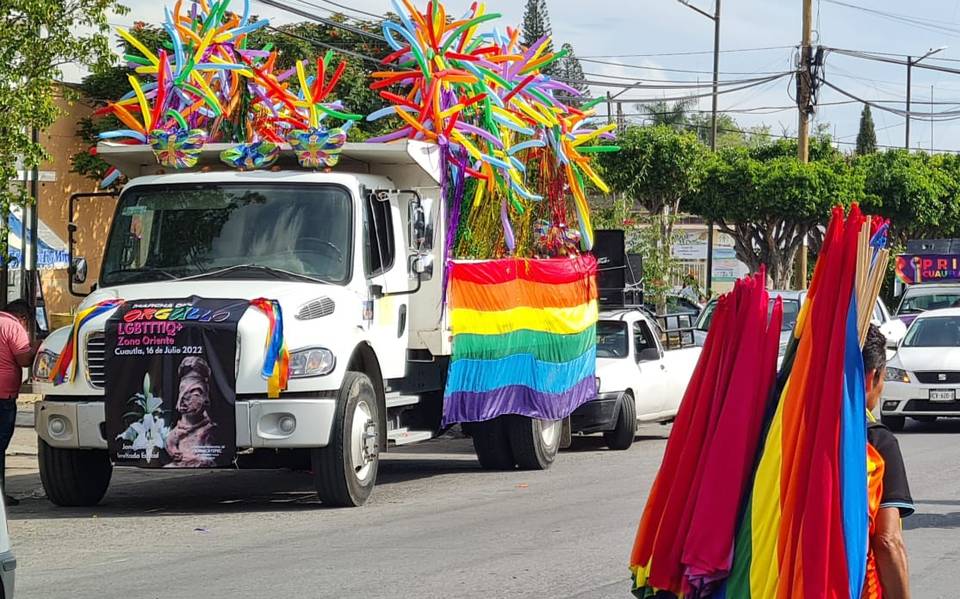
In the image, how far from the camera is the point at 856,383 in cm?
405

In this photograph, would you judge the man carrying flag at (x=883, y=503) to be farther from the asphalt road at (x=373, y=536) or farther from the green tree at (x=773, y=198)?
the green tree at (x=773, y=198)

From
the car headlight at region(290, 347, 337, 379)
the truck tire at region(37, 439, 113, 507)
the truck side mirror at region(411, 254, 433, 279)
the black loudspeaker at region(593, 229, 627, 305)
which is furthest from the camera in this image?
the black loudspeaker at region(593, 229, 627, 305)

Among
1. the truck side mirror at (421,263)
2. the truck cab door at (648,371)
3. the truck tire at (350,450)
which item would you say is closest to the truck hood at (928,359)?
the truck cab door at (648,371)

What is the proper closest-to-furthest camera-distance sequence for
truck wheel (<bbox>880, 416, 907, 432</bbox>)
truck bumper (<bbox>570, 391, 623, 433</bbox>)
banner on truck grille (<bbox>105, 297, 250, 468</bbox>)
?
banner on truck grille (<bbox>105, 297, 250, 468</bbox>) < truck bumper (<bbox>570, 391, 623, 433</bbox>) < truck wheel (<bbox>880, 416, 907, 432</bbox>)

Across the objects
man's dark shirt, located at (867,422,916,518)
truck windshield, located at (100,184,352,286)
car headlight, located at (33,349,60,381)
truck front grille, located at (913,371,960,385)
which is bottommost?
truck front grille, located at (913,371,960,385)

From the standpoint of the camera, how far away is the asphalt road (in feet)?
26.8

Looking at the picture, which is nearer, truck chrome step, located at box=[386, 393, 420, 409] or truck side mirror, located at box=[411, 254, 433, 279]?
truck side mirror, located at box=[411, 254, 433, 279]

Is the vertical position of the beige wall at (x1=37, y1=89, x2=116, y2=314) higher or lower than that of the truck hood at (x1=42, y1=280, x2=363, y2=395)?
higher

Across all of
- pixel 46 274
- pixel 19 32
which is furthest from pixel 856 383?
pixel 46 274

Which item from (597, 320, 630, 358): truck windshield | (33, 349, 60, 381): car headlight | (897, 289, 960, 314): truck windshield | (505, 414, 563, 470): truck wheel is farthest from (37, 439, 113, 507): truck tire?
(897, 289, 960, 314): truck windshield

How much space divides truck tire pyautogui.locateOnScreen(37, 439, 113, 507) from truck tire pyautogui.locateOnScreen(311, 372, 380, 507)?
182 centimetres

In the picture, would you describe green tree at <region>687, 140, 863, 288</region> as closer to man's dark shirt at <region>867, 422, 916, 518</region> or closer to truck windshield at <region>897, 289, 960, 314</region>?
truck windshield at <region>897, 289, 960, 314</region>

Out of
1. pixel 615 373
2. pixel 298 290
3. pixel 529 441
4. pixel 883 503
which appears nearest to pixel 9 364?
pixel 298 290

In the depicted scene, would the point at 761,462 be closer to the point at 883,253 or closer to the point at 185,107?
the point at 883,253
